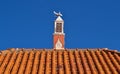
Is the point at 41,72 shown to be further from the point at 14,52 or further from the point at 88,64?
the point at 14,52

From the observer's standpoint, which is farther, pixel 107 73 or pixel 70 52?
pixel 70 52

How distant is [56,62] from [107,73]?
1.97m

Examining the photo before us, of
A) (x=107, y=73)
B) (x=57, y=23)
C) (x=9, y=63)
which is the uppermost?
(x=57, y=23)

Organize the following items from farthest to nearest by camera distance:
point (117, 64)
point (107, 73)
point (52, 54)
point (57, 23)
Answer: point (57, 23)
point (52, 54)
point (117, 64)
point (107, 73)

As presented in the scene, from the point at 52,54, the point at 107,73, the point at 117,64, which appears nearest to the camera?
the point at 107,73

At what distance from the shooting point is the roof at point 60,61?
12352 mm

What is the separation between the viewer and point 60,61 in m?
13.4

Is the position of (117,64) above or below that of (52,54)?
below

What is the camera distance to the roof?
12352mm

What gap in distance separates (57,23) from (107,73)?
10.3 meters

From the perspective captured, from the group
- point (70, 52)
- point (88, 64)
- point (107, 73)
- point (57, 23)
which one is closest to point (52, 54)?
point (70, 52)

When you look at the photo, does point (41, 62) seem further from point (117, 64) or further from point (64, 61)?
point (117, 64)

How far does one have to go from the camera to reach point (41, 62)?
522 inches

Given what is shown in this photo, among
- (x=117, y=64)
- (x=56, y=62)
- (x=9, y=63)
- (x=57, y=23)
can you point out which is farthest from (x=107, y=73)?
(x=57, y=23)
